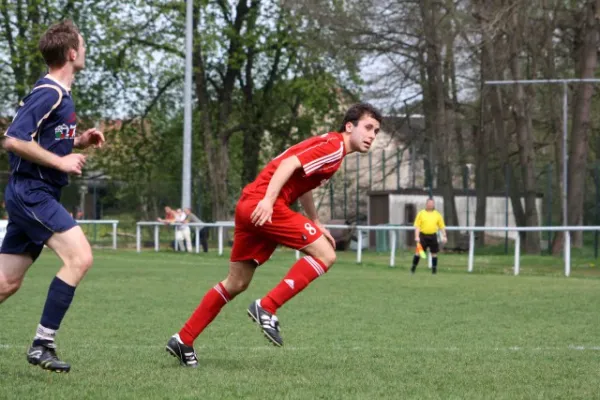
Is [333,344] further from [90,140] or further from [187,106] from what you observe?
[187,106]

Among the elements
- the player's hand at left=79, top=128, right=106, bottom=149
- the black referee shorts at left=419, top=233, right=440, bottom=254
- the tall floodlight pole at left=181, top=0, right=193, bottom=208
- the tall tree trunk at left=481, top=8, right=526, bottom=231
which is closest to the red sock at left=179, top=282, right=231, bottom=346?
the player's hand at left=79, top=128, right=106, bottom=149

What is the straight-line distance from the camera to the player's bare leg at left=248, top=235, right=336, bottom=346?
23.2ft

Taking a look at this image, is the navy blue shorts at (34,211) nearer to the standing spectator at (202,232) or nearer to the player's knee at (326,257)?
the player's knee at (326,257)

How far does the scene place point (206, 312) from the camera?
7613mm

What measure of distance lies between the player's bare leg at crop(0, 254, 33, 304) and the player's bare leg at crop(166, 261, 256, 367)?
3.94ft

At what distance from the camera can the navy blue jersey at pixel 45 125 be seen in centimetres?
651

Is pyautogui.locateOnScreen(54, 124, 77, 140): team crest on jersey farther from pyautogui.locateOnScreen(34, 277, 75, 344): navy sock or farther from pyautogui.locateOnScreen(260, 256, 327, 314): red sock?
pyautogui.locateOnScreen(260, 256, 327, 314): red sock

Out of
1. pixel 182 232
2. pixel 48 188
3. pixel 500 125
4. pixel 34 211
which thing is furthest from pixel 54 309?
pixel 500 125

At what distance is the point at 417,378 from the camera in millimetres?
6984

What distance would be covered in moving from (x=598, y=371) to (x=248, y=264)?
7.94ft

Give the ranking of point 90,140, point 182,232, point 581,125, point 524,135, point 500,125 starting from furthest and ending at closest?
point 500,125 < point 182,232 < point 524,135 < point 581,125 < point 90,140

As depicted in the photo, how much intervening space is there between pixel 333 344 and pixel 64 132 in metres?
3.42

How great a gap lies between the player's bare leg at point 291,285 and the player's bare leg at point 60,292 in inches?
45.1

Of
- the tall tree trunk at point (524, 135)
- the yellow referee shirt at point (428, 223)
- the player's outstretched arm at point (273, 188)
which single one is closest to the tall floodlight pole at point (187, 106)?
the tall tree trunk at point (524, 135)
